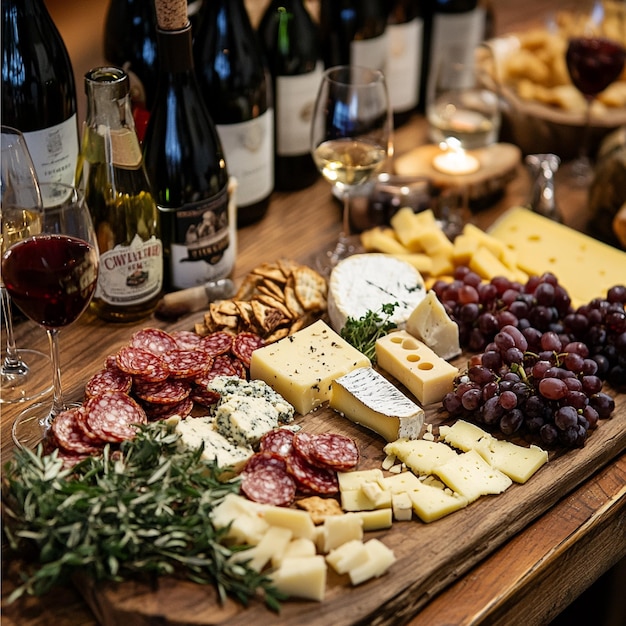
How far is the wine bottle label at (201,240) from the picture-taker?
1.51m

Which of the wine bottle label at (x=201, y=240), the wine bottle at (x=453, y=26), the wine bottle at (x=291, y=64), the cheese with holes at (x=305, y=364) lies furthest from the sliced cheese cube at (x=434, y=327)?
the wine bottle at (x=453, y=26)

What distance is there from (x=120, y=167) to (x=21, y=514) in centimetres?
57

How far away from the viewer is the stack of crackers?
57.7 inches

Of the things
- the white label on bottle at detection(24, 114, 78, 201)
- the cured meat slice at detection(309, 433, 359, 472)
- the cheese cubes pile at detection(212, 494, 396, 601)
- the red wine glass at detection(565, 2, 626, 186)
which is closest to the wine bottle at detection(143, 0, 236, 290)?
the white label on bottle at detection(24, 114, 78, 201)

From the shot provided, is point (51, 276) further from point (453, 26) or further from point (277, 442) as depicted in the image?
point (453, 26)

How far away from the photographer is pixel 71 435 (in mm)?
1193

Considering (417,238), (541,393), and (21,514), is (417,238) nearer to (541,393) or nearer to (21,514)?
(541,393)

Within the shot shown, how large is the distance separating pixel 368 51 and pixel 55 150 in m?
0.76

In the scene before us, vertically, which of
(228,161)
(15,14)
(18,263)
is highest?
(15,14)

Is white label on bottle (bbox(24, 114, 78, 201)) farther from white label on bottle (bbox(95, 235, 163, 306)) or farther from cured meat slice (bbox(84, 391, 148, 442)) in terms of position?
cured meat slice (bbox(84, 391, 148, 442))

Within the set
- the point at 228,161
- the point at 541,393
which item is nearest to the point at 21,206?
the point at 228,161

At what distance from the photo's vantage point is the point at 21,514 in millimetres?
1085

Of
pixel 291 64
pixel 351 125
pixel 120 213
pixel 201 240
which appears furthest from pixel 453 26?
pixel 120 213

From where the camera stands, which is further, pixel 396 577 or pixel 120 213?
A: pixel 120 213
